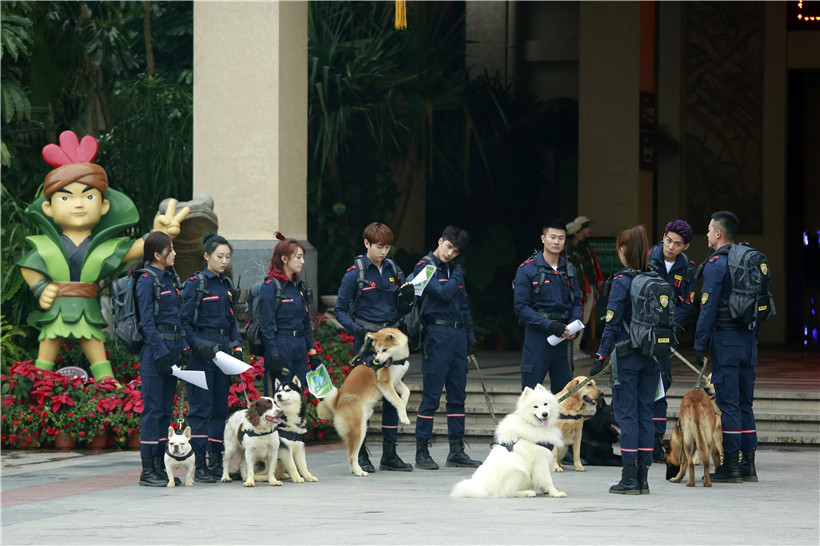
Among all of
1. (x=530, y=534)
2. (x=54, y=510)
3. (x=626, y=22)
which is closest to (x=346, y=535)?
(x=530, y=534)

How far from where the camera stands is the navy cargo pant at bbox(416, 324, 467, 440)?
10.5 metres

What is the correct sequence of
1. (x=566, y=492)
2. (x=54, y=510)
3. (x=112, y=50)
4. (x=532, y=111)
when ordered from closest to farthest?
(x=54, y=510)
(x=566, y=492)
(x=112, y=50)
(x=532, y=111)

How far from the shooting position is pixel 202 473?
9.82 metres

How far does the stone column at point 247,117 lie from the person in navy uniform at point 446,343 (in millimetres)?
3587

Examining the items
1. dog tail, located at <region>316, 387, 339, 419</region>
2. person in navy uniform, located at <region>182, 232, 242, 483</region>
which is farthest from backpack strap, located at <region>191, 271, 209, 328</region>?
dog tail, located at <region>316, 387, 339, 419</region>

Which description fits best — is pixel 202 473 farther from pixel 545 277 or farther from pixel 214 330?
pixel 545 277

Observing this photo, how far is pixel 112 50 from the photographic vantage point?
19.4 metres

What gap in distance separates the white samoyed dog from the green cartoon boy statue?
4999 mm

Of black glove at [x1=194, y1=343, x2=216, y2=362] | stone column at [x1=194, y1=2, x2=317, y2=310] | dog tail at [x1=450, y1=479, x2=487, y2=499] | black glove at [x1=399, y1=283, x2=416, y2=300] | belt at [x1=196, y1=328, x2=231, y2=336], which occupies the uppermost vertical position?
stone column at [x1=194, y1=2, x2=317, y2=310]

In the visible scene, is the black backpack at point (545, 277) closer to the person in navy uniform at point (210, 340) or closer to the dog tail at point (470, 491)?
the dog tail at point (470, 491)

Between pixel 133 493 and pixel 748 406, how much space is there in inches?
191

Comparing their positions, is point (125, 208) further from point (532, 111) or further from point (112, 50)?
point (532, 111)

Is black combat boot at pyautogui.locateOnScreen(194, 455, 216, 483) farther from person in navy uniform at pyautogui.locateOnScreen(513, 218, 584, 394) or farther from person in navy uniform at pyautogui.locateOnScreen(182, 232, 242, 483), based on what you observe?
person in navy uniform at pyautogui.locateOnScreen(513, 218, 584, 394)

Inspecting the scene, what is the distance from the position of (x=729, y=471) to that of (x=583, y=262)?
6.04 metres
